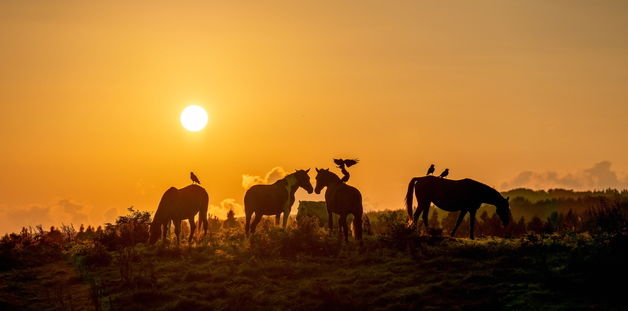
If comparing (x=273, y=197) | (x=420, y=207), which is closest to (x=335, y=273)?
(x=420, y=207)

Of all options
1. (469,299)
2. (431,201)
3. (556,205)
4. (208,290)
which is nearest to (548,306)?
(469,299)

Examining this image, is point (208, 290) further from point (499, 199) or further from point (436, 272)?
point (499, 199)

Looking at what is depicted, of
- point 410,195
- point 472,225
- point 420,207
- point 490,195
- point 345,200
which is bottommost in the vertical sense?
point 472,225

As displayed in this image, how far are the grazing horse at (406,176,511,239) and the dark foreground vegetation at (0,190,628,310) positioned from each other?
1.64 metres

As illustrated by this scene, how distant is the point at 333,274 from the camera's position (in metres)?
20.6

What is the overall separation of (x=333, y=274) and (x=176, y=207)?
33.6 ft

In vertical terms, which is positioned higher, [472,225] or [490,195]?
[490,195]

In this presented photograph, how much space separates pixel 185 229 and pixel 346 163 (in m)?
12.0

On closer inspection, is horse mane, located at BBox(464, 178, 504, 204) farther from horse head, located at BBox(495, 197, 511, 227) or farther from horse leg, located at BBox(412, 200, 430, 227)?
horse leg, located at BBox(412, 200, 430, 227)

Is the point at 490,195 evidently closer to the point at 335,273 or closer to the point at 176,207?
the point at 335,273

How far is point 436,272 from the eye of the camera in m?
19.8

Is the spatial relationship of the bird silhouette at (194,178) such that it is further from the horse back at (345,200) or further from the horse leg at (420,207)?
the horse leg at (420,207)

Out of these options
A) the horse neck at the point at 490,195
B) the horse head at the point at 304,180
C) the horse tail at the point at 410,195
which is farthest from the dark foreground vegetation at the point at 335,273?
the horse head at the point at 304,180

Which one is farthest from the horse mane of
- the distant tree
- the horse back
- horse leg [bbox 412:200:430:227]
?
the distant tree
